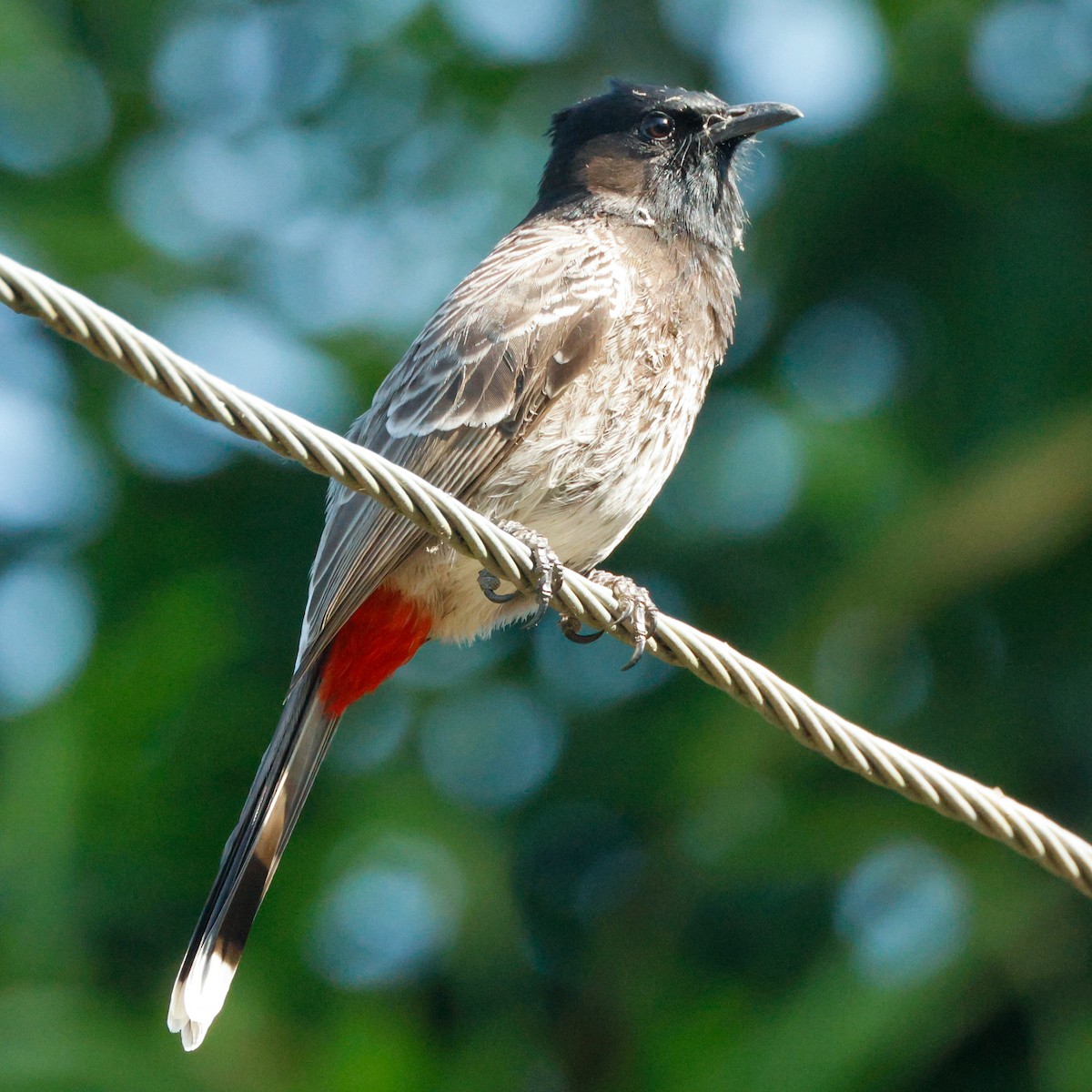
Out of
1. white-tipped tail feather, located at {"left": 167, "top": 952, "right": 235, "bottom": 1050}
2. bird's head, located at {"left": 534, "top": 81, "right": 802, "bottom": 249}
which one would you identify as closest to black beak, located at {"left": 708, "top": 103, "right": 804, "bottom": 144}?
bird's head, located at {"left": 534, "top": 81, "right": 802, "bottom": 249}

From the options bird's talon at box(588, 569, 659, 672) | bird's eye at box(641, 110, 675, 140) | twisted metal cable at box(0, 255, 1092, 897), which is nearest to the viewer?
twisted metal cable at box(0, 255, 1092, 897)

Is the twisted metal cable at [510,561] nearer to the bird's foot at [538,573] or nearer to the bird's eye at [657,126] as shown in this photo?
the bird's foot at [538,573]

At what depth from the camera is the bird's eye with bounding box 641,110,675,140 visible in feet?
16.5

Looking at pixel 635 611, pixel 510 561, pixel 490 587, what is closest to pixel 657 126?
pixel 490 587

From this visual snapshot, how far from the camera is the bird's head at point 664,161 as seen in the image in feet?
15.9

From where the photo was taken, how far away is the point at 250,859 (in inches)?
159

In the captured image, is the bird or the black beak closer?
the bird

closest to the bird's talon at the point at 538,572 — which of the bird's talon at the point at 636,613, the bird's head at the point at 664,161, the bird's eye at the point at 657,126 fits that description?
the bird's talon at the point at 636,613

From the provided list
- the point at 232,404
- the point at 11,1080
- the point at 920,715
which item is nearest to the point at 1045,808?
the point at 920,715

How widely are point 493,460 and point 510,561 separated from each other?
1.10 metres

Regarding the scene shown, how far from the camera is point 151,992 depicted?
6512 mm

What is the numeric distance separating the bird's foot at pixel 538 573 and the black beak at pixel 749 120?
1.66m

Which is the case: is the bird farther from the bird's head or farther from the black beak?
the black beak

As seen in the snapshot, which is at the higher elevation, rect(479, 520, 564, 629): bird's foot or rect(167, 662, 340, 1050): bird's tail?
rect(479, 520, 564, 629): bird's foot
